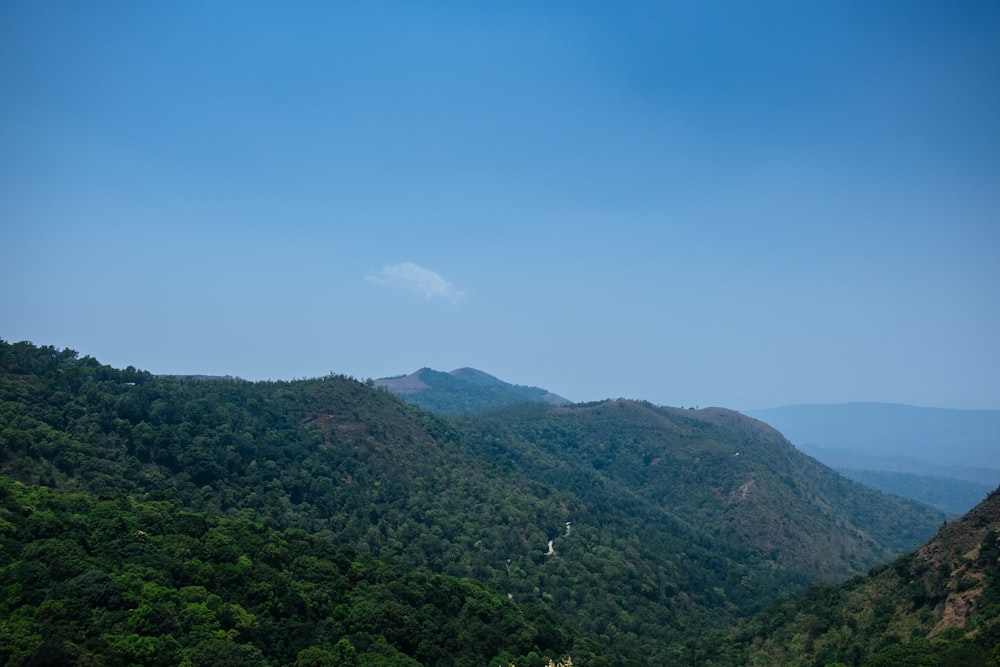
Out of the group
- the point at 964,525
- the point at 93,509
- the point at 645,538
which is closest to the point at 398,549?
the point at 93,509

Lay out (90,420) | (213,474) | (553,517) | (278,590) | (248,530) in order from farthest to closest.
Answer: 1. (553,517)
2. (213,474)
3. (90,420)
4. (248,530)
5. (278,590)

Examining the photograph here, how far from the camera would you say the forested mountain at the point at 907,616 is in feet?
99.8

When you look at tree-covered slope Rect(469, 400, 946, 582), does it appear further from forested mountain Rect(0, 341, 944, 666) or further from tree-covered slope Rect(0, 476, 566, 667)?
tree-covered slope Rect(0, 476, 566, 667)

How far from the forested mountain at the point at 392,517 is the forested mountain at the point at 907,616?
719 centimetres

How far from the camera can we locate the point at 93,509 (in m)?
35.7

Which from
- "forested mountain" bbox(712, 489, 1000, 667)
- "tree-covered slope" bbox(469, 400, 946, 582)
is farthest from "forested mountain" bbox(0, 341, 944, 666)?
"forested mountain" bbox(712, 489, 1000, 667)

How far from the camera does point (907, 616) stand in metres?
38.2

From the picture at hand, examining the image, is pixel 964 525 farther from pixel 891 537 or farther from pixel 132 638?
pixel 891 537

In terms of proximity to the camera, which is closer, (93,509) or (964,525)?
(93,509)

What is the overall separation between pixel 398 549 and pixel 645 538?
3691cm

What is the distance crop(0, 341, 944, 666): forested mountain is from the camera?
34281 millimetres

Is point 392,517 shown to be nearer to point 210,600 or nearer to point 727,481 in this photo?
point 210,600

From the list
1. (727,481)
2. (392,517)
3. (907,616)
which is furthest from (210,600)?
A: (727,481)

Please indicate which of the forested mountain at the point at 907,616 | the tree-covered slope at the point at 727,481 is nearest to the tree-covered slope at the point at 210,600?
the forested mountain at the point at 907,616
